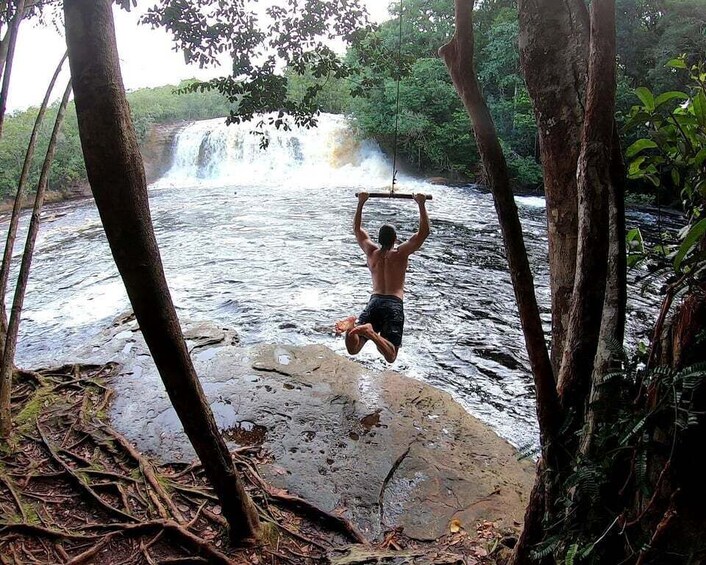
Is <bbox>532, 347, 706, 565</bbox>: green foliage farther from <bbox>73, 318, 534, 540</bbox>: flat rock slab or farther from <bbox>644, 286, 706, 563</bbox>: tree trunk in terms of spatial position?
<bbox>73, 318, 534, 540</bbox>: flat rock slab

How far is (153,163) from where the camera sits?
75.5ft

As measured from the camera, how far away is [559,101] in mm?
2160

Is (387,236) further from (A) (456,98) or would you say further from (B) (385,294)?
(A) (456,98)

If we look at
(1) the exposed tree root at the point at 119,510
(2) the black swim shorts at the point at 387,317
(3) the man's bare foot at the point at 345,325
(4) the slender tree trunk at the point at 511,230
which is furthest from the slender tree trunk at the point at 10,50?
(4) the slender tree trunk at the point at 511,230

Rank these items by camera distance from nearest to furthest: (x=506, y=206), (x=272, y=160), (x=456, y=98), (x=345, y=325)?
1. (x=506, y=206)
2. (x=345, y=325)
3. (x=456, y=98)
4. (x=272, y=160)

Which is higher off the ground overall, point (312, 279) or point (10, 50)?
point (10, 50)

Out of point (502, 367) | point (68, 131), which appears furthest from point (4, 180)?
point (502, 367)

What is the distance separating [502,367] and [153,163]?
70.2 ft

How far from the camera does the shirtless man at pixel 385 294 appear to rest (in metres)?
4.98

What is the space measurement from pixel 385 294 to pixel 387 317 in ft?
0.88

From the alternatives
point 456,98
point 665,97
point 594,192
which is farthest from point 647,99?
point 456,98

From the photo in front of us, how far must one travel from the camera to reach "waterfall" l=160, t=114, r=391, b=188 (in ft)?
71.4

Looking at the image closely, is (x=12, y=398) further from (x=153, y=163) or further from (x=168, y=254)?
(x=153, y=163)

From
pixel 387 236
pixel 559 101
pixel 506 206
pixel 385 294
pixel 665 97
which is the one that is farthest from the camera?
pixel 385 294
